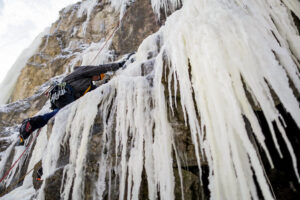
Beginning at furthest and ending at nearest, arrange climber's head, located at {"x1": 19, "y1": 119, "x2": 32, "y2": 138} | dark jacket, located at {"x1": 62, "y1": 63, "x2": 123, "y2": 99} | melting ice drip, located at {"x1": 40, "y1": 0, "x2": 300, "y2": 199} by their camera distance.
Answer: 1. dark jacket, located at {"x1": 62, "y1": 63, "x2": 123, "y2": 99}
2. climber's head, located at {"x1": 19, "y1": 119, "x2": 32, "y2": 138}
3. melting ice drip, located at {"x1": 40, "y1": 0, "x2": 300, "y2": 199}

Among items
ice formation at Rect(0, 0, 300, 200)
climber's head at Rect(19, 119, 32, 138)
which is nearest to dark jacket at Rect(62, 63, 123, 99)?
climber's head at Rect(19, 119, 32, 138)

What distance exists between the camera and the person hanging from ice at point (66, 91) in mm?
3438

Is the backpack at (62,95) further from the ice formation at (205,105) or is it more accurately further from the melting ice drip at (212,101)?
the melting ice drip at (212,101)

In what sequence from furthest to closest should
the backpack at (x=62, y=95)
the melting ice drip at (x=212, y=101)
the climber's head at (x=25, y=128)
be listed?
the backpack at (x=62, y=95), the climber's head at (x=25, y=128), the melting ice drip at (x=212, y=101)

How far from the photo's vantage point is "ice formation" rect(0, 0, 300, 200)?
114cm

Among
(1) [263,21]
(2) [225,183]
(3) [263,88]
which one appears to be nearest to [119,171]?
(2) [225,183]

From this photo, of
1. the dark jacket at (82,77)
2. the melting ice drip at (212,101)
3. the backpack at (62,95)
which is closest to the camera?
the melting ice drip at (212,101)

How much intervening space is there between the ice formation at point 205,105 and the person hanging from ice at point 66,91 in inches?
56.8

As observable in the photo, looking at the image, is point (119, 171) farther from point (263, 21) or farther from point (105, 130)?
point (263, 21)

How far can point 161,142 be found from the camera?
1609 mm

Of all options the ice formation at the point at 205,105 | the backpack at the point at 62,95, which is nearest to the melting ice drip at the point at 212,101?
the ice formation at the point at 205,105

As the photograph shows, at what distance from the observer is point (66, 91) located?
3527 millimetres

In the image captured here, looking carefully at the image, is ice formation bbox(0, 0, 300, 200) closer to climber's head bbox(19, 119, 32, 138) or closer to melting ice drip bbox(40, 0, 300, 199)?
melting ice drip bbox(40, 0, 300, 199)

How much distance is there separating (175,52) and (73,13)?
11.0m
